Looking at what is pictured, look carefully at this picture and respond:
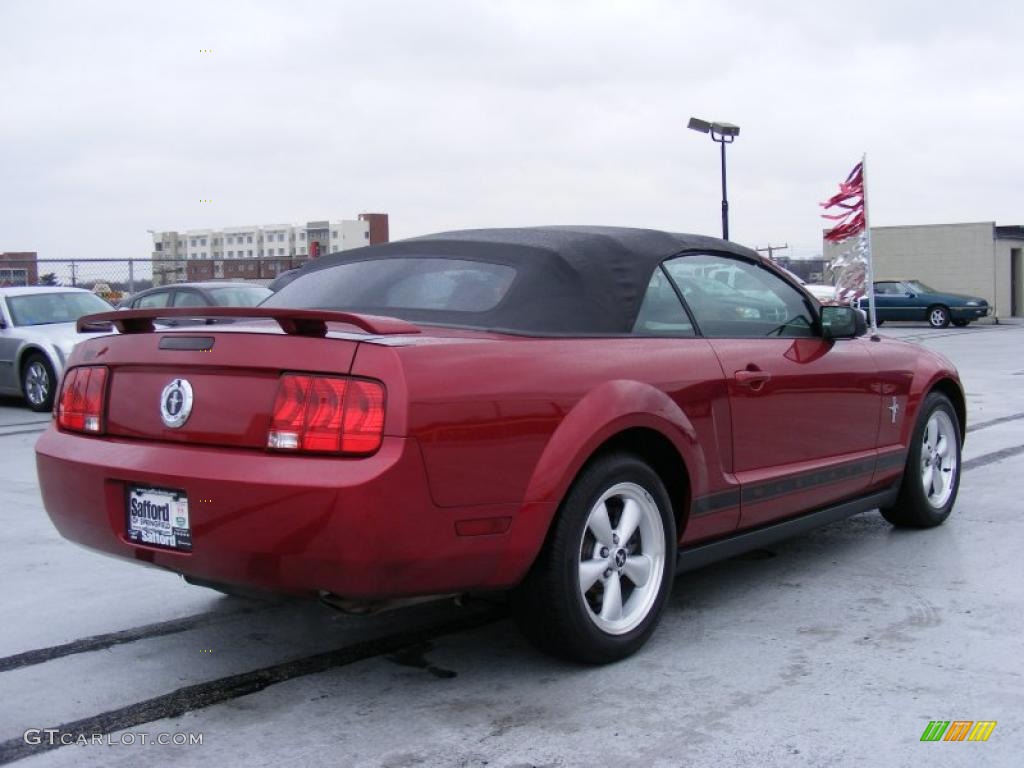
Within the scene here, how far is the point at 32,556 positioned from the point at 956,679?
4182 millimetres

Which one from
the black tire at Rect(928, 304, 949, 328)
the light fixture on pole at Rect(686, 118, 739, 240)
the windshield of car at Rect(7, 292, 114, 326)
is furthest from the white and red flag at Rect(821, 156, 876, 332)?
the windshield of car at Rect(7, 292, 114, 326)

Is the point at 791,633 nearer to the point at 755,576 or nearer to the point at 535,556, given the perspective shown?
the point at 755,576

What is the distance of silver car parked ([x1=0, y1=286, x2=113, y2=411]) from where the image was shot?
12445mm

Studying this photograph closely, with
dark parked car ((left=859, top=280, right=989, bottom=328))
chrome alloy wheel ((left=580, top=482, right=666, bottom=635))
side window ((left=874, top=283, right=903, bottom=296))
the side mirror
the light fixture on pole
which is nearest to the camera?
chrome alloy wheel ((left=580, top=482, right=666, bottom=635))

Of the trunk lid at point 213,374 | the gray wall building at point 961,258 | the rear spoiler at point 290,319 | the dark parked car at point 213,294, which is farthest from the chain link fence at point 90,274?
the gray wall building at point 961,258

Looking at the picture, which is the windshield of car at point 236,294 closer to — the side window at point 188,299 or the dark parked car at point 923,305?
the side window at point 188,299

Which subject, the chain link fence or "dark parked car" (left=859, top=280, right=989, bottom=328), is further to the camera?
"dark parked car" (left=859, top=280, right=989, bottom=328)

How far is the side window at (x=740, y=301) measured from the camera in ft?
14.7

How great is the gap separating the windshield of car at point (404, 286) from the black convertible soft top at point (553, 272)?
0.6 inches

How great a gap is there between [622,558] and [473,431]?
85cm

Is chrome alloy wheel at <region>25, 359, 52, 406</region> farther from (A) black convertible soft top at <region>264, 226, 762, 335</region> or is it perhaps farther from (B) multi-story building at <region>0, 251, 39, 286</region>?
(B) multi-story building at <region>0, 251, 39, 286</region>

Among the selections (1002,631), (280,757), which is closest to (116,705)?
(280,757)

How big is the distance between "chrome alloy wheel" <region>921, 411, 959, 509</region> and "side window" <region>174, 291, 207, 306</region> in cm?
1033

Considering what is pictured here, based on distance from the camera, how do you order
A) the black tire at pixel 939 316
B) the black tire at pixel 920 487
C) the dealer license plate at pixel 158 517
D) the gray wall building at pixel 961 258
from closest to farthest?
1. the dealer license plate at pixel 158 517
2. the black tire at pixel 920 487
3. the black tire at pixel 939 316
4. the gray wall building at pixel 961 258
